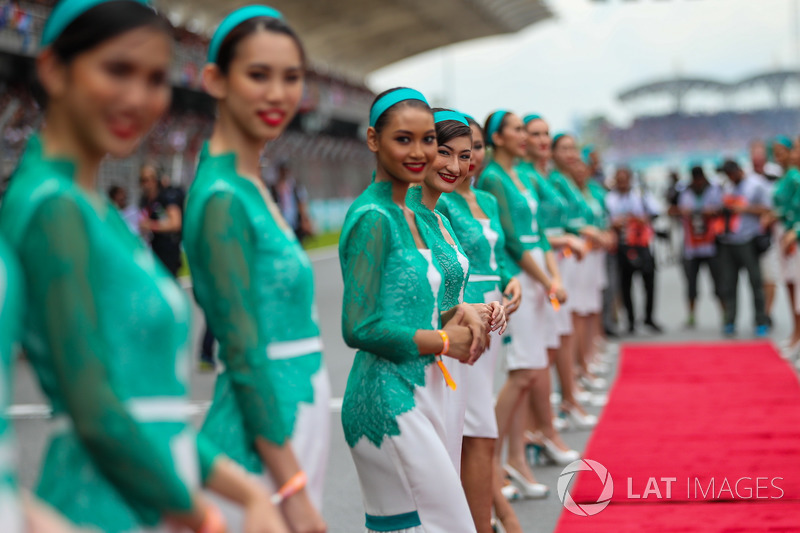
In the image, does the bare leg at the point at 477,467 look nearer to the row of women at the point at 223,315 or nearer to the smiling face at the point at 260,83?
the row of women at the point at 223,315

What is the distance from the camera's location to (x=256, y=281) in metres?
2.22

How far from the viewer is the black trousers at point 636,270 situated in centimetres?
1277

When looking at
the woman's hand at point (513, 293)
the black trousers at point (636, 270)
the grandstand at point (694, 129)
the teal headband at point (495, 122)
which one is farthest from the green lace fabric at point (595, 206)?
the grandstand at point (694, 129)

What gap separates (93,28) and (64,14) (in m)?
0.06

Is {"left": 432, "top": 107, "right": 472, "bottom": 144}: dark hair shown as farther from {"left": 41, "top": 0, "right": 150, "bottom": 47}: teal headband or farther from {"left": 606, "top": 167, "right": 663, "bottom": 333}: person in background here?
{"left": 606, "top": 167, "right": 663, "bottom": 333}: person in background

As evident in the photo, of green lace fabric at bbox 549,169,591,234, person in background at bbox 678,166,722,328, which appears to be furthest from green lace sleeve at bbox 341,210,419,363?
person in background at bbox 678,166,722,328

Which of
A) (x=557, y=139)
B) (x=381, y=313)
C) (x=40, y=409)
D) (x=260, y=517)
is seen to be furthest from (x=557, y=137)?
(x=260, y=517)

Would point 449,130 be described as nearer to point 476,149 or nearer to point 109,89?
point 476,149

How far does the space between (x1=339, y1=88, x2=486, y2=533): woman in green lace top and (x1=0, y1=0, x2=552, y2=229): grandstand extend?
28.9 ft

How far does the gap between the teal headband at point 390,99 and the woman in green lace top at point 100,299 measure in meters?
1.54

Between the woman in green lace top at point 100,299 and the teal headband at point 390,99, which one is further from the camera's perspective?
the teal headband at point 390,99

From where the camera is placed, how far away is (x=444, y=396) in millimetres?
3422

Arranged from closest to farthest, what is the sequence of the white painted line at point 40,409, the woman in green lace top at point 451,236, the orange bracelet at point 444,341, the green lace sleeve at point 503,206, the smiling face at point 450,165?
the orange bracelet at point 444,341 < the woman in green lace top at point 451,236 < the smiling face at point 450,165 < the green lace sleeve at point 503,206 < the white painted line at point 40,409

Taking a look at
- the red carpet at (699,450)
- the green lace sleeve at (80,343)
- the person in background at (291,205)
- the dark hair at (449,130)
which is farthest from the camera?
the person in background at (291,205)
